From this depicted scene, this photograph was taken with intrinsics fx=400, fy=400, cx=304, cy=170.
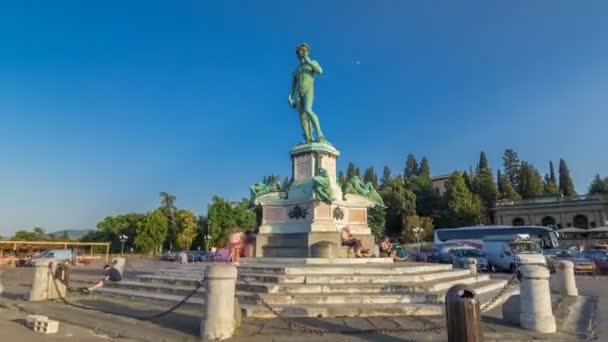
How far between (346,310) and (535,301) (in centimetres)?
355

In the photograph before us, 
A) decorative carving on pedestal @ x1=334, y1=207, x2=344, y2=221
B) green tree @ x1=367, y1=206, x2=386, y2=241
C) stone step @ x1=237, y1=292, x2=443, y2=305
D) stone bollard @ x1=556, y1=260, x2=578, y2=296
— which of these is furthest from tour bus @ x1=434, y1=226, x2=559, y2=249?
stone step @ x1=237, y1=292, x2=443, y2=305

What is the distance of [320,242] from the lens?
47.0ft

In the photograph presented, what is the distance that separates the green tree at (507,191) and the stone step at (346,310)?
77666mm

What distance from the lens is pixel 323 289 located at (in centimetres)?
980

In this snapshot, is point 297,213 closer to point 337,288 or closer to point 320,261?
point 320,261

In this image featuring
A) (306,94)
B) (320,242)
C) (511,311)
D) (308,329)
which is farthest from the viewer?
(306,94)

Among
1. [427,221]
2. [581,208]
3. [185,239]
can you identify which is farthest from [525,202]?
[185,239]

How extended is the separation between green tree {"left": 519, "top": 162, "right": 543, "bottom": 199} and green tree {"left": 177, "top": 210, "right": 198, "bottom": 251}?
64.6 meters

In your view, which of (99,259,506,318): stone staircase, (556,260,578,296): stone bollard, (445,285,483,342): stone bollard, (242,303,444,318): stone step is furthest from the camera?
(556,260,578,296): stone bollard

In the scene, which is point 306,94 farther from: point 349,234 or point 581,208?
point 581,208

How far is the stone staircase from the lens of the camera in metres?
8.63

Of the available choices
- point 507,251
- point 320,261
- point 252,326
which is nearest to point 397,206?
point 507,251

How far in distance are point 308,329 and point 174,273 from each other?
752cm

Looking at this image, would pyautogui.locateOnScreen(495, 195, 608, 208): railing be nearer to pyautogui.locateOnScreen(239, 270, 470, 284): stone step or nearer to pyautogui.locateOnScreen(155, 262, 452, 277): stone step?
pyautogui.locateOnScreen(155, 262, 452, 277): stone step
